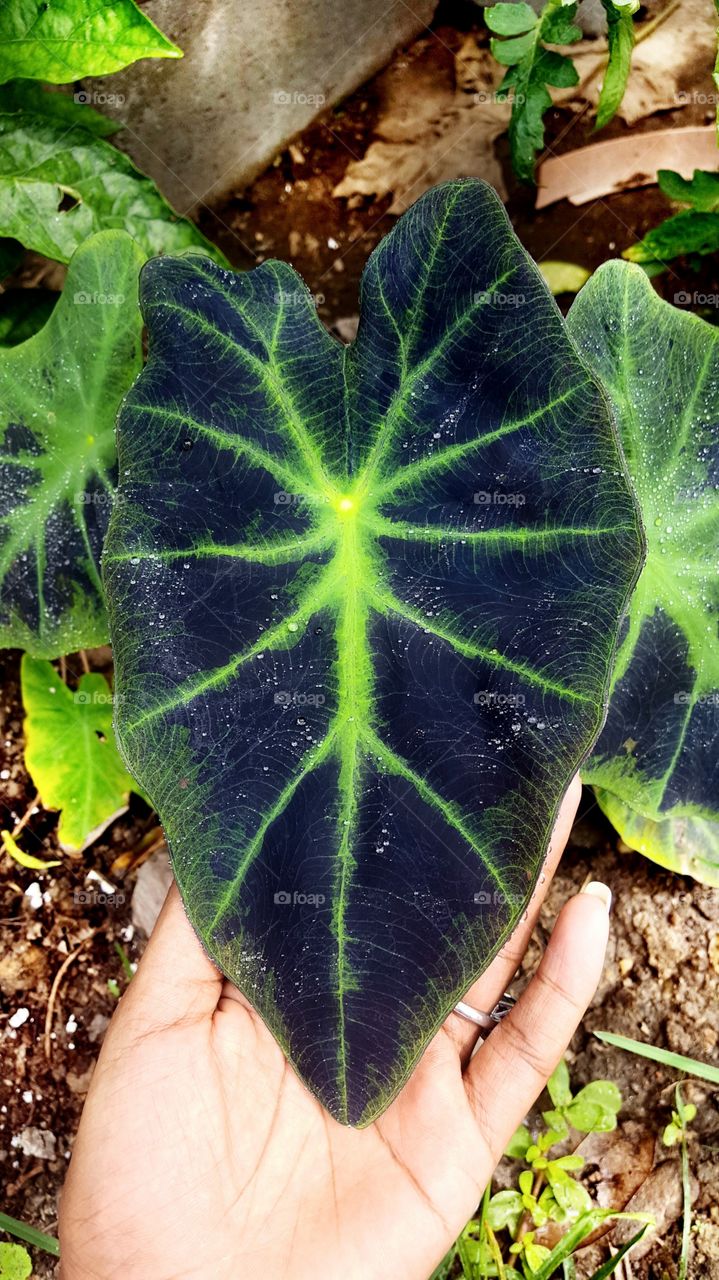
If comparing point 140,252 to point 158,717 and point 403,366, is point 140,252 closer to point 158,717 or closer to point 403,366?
point 403,366

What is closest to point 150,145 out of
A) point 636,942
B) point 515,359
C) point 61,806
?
point 515,359

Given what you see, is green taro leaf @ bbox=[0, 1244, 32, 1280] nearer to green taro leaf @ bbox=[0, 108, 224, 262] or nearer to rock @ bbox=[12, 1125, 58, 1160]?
rock @ bbox=[12, 1125, 58, 1160]

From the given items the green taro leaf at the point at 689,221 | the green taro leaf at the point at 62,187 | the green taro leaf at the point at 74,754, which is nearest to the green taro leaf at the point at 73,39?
the green taro leaf at the point at 62,187

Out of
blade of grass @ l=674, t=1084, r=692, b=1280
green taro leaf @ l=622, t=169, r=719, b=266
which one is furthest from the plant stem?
green taro leaf @ l=622, t=169, r=719, b=266

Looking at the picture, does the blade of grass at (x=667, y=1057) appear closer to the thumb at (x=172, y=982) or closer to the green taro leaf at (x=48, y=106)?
the thumb at (x=172, y=982)

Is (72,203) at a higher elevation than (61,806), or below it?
higher

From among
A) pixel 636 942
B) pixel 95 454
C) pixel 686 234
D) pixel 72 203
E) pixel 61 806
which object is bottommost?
pixel 636 942

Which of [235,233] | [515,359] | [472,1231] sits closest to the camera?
[515,359]
